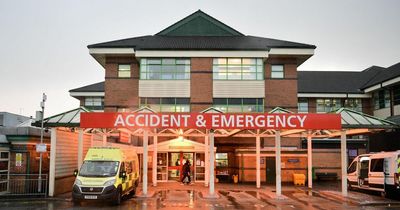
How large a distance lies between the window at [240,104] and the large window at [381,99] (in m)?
13.6

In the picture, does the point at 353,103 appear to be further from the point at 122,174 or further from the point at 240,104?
the point at 122,174

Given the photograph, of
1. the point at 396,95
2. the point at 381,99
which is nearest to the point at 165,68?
the point at 396,95

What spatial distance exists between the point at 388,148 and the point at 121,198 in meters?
17.9

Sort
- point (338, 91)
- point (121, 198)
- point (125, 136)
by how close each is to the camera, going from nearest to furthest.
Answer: point (121, 198) → point (125, 136) → point (338, 91)

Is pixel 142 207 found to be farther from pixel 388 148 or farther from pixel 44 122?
pixel 388 148

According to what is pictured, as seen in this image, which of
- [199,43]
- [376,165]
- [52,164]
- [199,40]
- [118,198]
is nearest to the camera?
[118,198]

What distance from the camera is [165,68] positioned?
108ft

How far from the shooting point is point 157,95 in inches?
1283

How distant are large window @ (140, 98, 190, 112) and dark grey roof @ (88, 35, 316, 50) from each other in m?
4.00

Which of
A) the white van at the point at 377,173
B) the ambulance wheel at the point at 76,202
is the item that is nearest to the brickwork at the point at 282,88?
the white van at the point at 377,173

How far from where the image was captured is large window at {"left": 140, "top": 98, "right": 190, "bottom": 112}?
107 ft

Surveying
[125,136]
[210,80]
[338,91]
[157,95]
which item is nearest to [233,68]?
[210,80]

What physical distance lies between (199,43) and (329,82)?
761 inches

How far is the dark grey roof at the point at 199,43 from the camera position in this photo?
32.6 metres
